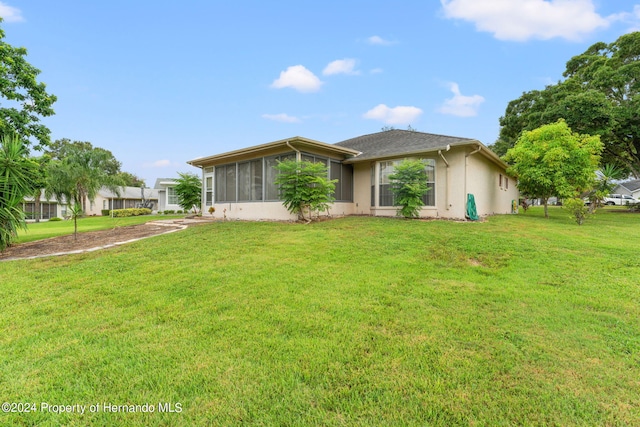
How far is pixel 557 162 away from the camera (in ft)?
38.3

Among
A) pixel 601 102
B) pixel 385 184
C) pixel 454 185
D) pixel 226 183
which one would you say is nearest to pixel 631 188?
pixel 601 102

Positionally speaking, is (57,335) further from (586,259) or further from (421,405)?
(586,259)

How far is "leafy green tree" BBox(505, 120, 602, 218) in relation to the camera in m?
11.6

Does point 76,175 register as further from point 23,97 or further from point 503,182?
point 503,182

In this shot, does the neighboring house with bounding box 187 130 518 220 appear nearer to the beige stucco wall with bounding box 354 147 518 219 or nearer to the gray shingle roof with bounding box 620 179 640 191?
the beige stucco wall with bounding box 354 147 518 219

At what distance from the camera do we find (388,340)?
2.58 m

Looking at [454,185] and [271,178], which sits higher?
[271,178]

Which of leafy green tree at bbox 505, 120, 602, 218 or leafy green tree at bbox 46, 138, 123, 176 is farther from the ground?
leafy green tree at bbox 46, 138, 123, 176

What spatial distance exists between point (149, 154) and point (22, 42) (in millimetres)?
11452

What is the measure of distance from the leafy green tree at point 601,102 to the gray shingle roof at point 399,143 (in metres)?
9.86

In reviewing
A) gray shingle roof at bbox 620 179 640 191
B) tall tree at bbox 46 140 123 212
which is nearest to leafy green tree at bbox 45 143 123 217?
tall tree at bbox 46 140 123 212

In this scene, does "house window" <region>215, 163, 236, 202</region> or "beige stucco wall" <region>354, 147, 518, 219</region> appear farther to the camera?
"house window" <region>215, 163, 236, 202</region>

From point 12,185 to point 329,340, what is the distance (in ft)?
29.1

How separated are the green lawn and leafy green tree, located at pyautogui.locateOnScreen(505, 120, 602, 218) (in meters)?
8.00
